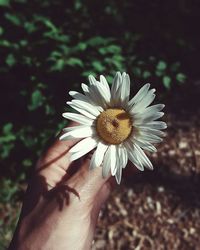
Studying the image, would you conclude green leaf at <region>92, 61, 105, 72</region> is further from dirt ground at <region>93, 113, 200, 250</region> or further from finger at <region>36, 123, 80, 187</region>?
dirt ground at <region>93, 113, 200, 250</region>

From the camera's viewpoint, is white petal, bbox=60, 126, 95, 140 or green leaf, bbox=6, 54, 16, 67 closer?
white petal, bbox=60, 126, 95, 140

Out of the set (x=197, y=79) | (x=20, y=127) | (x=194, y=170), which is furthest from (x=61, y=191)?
(x=197, y=79)

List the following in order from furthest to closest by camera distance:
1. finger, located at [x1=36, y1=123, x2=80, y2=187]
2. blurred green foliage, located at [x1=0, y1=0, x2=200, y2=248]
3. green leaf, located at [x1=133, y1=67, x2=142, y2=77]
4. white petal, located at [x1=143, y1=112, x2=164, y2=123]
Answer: green leaf, located at [x1=133, y1=67, x2=142, y2=77] < blurred green foliage, located at [x1=0, y1=0, x2=200, y2=248] < finger, located at [x1=36, y1=123, x2=80, y2=187] < white petal, located at [x1=143, y1=112, x2=164, y2=123]

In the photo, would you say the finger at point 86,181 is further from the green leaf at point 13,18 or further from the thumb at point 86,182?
the green leaf at point 13,18

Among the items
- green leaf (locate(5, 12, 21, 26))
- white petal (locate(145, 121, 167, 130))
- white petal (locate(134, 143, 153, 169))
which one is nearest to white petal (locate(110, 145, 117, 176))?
white petal (locate(134, 143, 153, 169))

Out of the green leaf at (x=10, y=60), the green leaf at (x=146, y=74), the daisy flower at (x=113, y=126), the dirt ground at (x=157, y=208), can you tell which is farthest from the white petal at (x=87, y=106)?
the dirt ground at (x=157, y=208)

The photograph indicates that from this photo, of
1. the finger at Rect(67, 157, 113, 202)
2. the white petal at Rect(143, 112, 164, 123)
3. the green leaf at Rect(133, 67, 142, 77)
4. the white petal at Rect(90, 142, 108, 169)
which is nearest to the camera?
the white petal at Rect(143, 112, 164, 123)

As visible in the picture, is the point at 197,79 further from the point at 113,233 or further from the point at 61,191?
the point at 61,191
